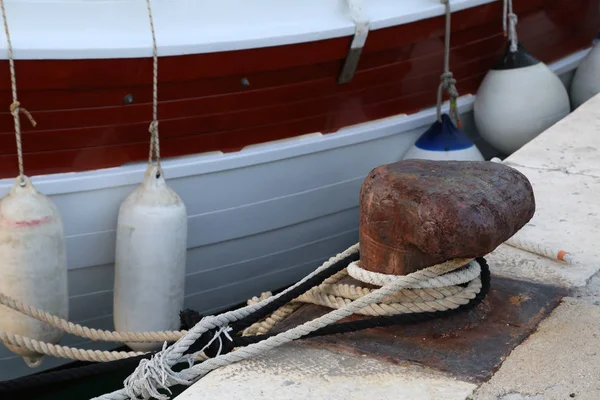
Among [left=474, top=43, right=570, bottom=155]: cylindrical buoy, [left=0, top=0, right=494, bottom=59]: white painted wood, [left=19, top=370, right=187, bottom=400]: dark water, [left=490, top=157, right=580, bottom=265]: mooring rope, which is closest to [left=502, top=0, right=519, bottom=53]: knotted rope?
[left=474, top=43, right=570, bottom=155]: cylindrical buoy

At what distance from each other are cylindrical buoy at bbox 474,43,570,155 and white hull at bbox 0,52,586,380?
0.37 metres

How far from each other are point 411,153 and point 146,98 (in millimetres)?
1334

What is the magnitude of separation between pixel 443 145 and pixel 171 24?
4.58ft

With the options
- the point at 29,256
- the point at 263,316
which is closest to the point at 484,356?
the point at 263,316

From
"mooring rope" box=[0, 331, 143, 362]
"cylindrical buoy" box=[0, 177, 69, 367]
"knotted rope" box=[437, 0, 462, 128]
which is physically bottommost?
"mooring rope" box=[0, 331, 143, 362]

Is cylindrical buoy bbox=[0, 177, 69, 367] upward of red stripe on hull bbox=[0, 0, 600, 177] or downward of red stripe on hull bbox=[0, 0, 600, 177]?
downward

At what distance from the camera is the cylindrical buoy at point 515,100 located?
398cm

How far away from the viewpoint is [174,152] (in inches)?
120

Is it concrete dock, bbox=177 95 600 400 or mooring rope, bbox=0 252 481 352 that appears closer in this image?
concrete dock, bbox=177 95 600 400

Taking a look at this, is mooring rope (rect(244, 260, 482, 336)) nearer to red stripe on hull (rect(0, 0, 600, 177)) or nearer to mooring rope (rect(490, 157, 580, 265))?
mooring rope (rect(490, 157, 580, 265))

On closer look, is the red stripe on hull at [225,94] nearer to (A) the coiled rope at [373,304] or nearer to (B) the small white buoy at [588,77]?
(A) the coiled rope at [373,304]

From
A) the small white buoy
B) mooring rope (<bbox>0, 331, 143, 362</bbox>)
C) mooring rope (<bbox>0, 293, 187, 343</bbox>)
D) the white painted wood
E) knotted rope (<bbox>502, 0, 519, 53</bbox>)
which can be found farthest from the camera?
the small white buoy

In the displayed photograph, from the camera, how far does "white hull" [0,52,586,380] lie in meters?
2.93

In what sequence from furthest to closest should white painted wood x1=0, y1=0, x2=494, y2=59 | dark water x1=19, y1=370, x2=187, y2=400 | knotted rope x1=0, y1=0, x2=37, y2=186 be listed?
1. dark water x1=19, y1=370, x2=187, y2=400
2. white painted wood x1=0, y1=0, x2=494, y2=59
3. knotted rope x1=0, y1=0, x2=37, y2=186
